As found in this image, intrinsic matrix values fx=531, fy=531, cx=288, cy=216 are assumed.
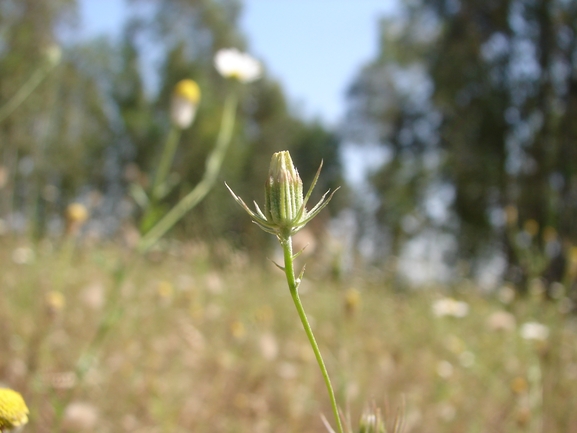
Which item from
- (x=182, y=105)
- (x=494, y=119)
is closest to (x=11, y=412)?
(x=182, y=105)

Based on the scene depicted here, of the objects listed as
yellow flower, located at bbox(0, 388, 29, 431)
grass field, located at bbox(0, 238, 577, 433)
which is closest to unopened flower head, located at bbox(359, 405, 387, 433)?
yellow flower, located at bbox(0, 388, 29, 431)

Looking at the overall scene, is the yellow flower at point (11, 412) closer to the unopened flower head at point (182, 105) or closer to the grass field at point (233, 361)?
the grass field at point (233, 361)

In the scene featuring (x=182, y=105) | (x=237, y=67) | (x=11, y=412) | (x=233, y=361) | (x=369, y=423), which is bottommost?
(x=11, y=412)

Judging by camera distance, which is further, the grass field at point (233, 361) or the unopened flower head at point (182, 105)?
the grass field at point (233, 361)

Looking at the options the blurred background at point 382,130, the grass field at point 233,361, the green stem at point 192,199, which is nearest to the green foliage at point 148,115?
the blurred background at point 382,130

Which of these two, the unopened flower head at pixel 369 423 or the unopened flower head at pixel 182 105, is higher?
the unopened flower head at pixel 182 105

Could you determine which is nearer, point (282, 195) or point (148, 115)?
point (282, 195)

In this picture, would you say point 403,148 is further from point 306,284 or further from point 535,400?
point 535,400

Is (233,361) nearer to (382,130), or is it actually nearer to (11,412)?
(11,412)
